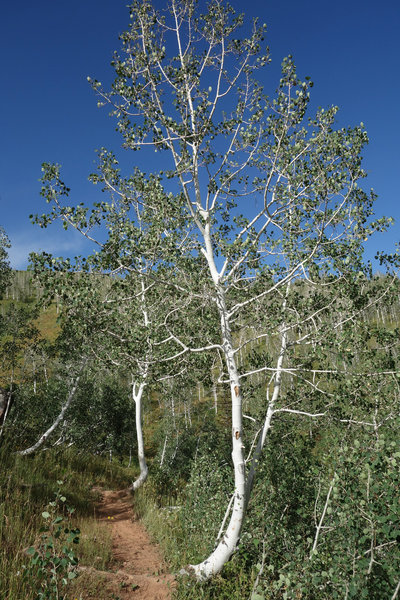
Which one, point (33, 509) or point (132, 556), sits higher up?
point (33, 509)

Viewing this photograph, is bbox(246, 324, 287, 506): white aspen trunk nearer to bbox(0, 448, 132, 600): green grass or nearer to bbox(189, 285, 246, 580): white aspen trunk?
bbox(189, 285, 246, 580): white aspen trunk

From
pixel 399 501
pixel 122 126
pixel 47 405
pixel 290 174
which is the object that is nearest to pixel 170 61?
pixel 122 126

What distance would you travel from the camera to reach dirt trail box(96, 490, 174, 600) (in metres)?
6.45

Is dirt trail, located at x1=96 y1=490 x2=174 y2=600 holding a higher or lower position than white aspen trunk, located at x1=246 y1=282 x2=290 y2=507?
lower

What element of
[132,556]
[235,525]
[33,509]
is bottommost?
[132,556]

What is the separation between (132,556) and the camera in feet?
27.2

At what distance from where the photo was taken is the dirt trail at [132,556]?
6.45 metres

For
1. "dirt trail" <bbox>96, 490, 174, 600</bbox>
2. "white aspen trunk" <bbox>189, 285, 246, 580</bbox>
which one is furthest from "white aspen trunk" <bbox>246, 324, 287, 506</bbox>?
"dirt trail" <bbox>96, 490, 174, 600</bbox>

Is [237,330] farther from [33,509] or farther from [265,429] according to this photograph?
[33,509]

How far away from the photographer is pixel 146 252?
695 centimetres

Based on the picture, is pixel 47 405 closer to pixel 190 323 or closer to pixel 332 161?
pixel 190 323

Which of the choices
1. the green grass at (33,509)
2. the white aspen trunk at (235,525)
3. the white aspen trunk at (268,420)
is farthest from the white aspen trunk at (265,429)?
the green grass at (33,509)

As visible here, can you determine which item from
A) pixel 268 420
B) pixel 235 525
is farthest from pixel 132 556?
pixel 268 420

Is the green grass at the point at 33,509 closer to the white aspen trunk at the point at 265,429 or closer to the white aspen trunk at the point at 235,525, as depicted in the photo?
the white aspen trunk at the point at 235,525
